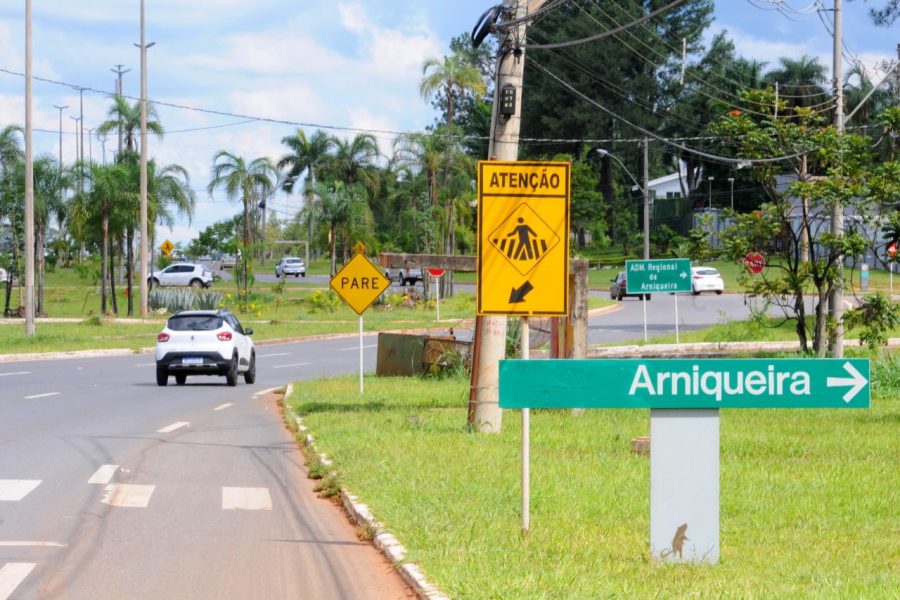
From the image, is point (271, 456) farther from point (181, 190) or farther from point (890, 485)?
point (181, 190)

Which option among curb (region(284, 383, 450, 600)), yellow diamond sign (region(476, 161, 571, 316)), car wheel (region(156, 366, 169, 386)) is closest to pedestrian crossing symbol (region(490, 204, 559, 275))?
yellow diamond sign (region(476, 161, 571, 316))

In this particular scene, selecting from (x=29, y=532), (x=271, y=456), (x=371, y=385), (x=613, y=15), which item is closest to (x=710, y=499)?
(x=29, y=532)

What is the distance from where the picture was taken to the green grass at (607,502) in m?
7.77

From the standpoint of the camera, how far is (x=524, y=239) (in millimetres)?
10211

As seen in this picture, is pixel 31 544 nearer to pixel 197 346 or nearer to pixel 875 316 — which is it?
Answer: pixel 197 346

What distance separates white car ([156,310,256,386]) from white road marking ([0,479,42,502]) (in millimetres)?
14490

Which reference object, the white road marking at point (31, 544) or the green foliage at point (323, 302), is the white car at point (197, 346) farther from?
the green foliage at point (323, 302)

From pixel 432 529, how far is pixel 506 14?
8912 mm

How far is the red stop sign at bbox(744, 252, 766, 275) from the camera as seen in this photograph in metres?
28.2

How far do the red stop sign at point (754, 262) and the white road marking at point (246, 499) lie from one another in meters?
17.7

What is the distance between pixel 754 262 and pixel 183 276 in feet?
175

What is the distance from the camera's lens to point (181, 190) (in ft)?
194

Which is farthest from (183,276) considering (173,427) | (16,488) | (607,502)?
(607,502)

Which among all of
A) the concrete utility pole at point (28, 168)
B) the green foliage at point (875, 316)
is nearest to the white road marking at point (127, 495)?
the green foliage at point (875, 316)
